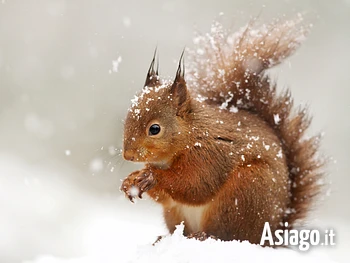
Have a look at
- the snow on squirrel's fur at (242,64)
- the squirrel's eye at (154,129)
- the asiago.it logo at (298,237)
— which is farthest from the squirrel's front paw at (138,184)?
the asiago.it logo at (298,237)

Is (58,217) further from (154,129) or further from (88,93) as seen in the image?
(154,129)

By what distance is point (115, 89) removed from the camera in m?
4.91

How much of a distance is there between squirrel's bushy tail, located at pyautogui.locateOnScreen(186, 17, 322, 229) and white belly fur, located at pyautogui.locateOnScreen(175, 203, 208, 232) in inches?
14.5

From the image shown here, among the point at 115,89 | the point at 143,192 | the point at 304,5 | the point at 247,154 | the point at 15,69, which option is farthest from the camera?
the point at 15,69

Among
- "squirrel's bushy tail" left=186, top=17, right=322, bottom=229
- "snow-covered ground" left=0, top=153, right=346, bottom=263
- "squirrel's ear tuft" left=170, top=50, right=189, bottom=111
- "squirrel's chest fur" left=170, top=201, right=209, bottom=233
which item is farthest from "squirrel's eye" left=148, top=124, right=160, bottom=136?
"snow-covered ground" left=0, top=153, right=346, bottom=263

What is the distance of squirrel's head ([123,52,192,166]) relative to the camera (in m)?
1.99

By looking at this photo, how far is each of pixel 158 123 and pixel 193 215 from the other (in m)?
0.38

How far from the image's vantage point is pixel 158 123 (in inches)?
79.6

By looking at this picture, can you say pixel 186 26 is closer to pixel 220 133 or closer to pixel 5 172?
pixel 5 172

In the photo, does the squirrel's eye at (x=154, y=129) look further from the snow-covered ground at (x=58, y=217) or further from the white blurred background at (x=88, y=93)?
the white blurred background at (x=88, y=93)

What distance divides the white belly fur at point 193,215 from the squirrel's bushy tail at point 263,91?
0.37 metres

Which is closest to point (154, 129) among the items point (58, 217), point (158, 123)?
point (158, 123)

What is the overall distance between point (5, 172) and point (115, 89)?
4.16ft

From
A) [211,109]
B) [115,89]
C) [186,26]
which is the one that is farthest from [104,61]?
[211,109]
